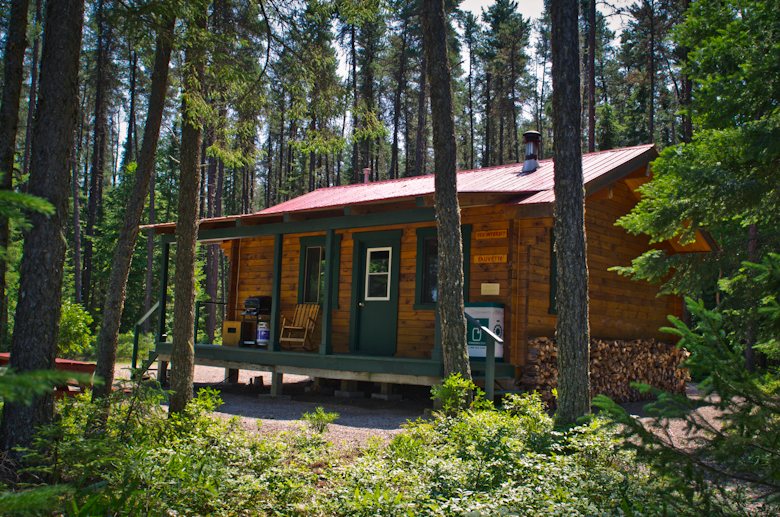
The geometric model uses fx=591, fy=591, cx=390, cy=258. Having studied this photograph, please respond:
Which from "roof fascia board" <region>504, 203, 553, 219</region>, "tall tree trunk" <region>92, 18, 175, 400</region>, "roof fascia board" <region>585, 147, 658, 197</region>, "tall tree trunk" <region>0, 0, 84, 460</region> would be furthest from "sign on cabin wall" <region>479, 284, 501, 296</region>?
"tall tree trunk" <region>0, 0, 84, 460</region>

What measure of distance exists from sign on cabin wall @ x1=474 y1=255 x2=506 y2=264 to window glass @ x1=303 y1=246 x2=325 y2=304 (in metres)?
3.86

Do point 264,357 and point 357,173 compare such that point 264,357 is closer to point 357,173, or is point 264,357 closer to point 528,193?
point 528,193

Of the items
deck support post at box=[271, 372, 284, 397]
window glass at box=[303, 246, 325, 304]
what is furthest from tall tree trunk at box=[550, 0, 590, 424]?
window glass at box=[303, 246, 325, 304]

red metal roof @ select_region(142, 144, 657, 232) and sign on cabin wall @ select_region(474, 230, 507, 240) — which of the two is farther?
sign on cabin wall @ select_region(474, 230, 507, 240)

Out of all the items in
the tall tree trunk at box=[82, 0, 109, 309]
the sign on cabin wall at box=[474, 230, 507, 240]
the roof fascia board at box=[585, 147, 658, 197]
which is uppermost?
the tall tree trunk at box=[82, 0, 109, 309]

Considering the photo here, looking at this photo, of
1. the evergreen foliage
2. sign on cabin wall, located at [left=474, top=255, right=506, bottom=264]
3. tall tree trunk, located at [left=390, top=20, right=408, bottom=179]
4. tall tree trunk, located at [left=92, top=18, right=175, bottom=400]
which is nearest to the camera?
the evergreen foliage

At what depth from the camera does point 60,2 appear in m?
4.84

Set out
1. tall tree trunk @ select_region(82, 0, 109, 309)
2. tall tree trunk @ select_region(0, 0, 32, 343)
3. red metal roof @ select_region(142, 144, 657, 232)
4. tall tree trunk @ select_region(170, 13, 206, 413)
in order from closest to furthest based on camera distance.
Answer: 1. tall tree trunk @ select_region(0, 0, 32, 343)
2. tall tree trunk @ select_region(170, 13, 206, 413)
3. red metal roof @ select_region(142, 144, 657, 232)
4. tall tree trunk @ select_region(82, 0, 109, 309)

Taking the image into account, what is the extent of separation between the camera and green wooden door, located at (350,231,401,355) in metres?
11.2

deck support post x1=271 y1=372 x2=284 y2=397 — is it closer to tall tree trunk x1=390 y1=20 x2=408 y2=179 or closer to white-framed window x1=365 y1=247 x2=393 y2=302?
white-framed window x1=365 y1=247 x2=393 y2=302

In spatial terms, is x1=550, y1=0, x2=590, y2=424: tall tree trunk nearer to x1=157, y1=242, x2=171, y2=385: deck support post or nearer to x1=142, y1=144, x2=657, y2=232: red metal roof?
x1=142, y1=144, x2=657, y2=232: red metal roof

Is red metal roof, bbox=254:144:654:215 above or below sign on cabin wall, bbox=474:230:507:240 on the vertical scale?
above

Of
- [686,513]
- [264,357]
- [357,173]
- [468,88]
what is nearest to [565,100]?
[686,513]

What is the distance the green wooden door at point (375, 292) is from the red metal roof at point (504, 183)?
909 mm
